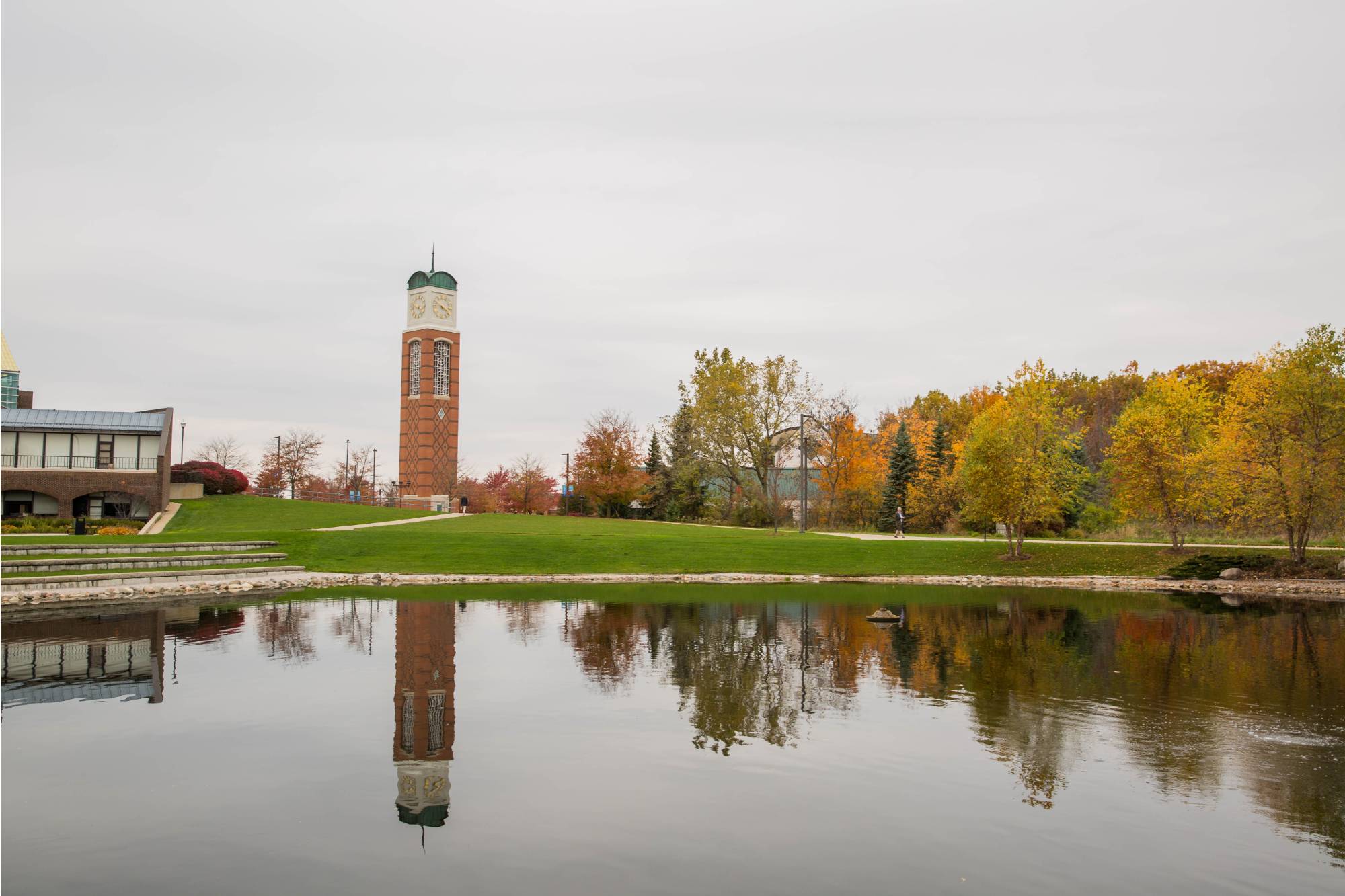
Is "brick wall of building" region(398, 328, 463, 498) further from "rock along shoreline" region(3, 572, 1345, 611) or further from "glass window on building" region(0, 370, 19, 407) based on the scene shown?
"rock along shoreline" region(3, 572, 1345, 611)

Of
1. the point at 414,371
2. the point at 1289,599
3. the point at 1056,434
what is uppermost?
the point at 414,371

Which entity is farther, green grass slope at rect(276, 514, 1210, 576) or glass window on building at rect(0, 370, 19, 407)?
glass window on building at rect(0, 370, 19, 407)

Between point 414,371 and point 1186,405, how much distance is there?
66864 millimetres

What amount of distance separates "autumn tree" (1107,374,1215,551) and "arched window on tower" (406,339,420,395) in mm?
63656

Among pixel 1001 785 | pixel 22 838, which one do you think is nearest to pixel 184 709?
pixel 22 838

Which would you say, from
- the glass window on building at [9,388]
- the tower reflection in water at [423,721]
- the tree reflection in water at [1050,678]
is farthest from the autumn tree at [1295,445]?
the glass window on building at [9,388]

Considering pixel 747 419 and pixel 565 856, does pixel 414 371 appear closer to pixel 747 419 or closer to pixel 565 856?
pixel 747 419

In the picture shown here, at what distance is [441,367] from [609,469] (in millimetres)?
25619

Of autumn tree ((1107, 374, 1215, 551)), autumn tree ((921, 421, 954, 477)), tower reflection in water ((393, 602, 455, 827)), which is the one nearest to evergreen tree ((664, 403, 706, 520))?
autumn tree ((921, 421, 954, 477))

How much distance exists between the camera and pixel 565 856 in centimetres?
794

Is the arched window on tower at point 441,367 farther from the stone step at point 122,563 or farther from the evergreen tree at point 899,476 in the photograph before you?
the stone step at point 122,563

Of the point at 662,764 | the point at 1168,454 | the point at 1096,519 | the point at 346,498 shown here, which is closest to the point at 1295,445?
the point at 1168,454

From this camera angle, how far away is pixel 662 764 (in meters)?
10.5

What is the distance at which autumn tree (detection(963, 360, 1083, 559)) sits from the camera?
1585 inches
